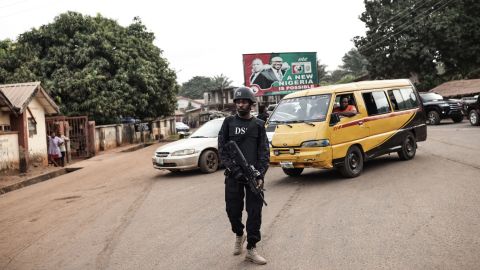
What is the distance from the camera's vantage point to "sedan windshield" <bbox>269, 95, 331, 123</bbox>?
9.82 m

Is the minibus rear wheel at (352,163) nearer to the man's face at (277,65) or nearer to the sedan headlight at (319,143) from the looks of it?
the sedan headlight at (319,143)

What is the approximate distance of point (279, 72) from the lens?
3053 centimetres

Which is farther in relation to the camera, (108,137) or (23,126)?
(108,137)

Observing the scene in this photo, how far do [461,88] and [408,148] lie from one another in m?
26.1

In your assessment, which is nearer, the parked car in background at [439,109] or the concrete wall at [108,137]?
the parked car in background at [439,109]

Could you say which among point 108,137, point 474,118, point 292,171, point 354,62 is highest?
point 354,62

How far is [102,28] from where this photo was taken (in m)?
30.4

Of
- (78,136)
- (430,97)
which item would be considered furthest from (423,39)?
(78,136)

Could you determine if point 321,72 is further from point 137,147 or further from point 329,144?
point 329,144

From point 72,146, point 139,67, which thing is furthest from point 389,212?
point 139,67

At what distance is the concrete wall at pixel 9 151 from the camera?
54.1 feet

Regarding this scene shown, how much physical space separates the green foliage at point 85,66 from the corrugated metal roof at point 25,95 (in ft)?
17.9

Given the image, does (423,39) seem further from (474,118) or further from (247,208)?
(247,208)

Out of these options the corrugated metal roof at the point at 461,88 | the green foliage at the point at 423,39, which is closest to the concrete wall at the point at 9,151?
the corrugated metal roof at the point at 461,88
